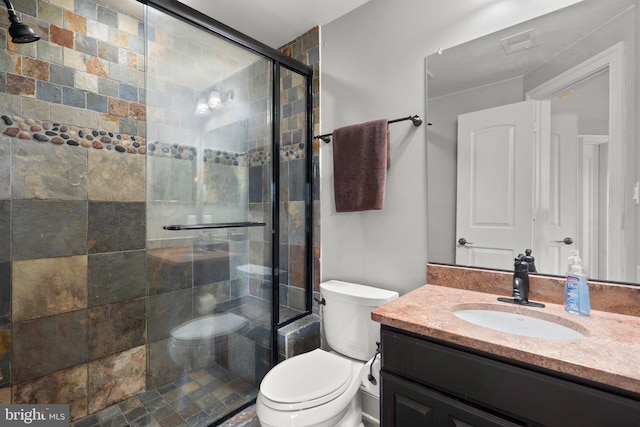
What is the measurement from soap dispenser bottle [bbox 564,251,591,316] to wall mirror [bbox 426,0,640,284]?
0.35ft

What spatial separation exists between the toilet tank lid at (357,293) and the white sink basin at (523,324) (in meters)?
0.41

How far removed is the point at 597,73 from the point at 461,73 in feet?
1.64

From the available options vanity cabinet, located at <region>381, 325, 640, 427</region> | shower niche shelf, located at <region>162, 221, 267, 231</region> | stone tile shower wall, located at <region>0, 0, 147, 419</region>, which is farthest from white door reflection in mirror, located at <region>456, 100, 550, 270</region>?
stone tile shower wall, located at <region>0, 0, 147, 419</region>

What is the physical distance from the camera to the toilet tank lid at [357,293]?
1.48m

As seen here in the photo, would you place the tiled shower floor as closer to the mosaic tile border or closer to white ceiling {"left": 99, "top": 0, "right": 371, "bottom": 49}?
the mosaic tile border

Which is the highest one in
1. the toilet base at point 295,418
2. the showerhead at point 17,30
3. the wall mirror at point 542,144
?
the showerhead at point 17,30

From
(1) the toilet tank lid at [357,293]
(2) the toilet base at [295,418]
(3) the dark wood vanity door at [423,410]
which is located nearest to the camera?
(3) the dark wood vanity door at [423,410]

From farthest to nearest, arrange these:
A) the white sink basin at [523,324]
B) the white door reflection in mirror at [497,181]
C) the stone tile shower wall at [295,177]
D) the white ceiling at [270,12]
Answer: the stone tile shower wall at [295,177]
the white ceiling at [270,12]
the white door reflection in mirror at [497,181]
the white sink basin at [523,324]

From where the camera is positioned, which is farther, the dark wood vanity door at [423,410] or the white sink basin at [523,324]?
the white sink basin at [523,324]

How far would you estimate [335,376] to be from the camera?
1310 mm

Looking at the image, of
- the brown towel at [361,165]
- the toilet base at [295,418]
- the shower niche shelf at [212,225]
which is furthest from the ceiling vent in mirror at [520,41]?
the toilet base at [295,418]

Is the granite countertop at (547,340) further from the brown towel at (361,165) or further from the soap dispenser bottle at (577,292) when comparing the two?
the brown towel at (361,165)

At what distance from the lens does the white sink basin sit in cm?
98

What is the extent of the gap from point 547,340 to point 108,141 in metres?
2.19
